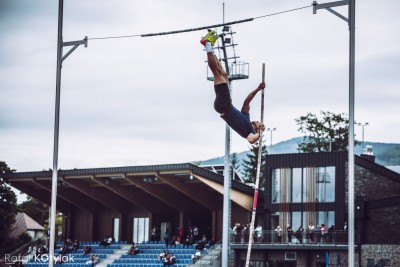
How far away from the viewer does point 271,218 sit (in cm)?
4238

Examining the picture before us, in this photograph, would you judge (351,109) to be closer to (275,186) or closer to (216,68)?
(216,68)

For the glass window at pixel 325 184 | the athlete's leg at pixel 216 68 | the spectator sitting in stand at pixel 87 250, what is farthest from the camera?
the spectator sitting in stand at pixel 87 250

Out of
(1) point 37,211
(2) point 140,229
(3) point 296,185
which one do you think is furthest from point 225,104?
(1) point 37,211

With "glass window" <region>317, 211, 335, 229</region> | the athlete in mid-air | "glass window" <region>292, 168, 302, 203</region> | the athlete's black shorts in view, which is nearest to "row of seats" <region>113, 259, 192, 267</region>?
"glass window" <region>292, 168, 302, 203</region>

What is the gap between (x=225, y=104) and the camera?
14594mm

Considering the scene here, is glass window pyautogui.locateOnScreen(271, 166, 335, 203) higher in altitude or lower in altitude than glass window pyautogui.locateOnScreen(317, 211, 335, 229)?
higher

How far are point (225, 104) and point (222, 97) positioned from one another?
0.14 meters

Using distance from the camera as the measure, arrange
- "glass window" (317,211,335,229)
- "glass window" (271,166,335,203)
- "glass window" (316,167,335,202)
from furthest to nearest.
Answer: "glass window" (271,166,335,203)
"glass window" (316,167,335,202)
"glass window" (317,211,335,229)

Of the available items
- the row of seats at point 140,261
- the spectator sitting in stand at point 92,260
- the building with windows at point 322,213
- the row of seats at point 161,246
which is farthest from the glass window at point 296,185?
the spectator sitting in stand at point 92,260

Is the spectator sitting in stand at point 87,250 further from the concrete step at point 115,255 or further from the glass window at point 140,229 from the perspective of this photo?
the glass window at point 140,229

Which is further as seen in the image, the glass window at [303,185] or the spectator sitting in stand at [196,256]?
the glass window at [303,185]

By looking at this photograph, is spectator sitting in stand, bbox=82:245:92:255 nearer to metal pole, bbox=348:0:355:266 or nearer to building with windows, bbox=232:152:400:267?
building with windows, bbox=232:152:400:267

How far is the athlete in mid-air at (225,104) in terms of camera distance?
14.4 meters

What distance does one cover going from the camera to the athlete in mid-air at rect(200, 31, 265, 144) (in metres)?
14.4
